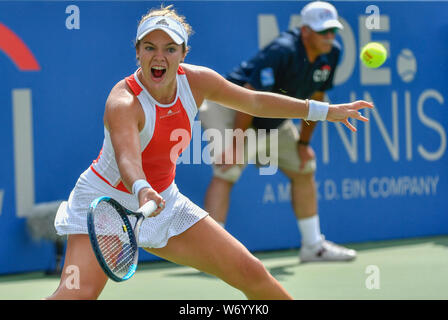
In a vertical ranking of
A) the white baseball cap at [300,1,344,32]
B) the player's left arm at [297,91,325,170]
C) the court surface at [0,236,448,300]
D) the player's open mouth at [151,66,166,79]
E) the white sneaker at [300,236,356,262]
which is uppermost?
the white baseball cap at [300,1,344,32]

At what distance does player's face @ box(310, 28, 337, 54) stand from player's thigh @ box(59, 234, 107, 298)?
2.79m

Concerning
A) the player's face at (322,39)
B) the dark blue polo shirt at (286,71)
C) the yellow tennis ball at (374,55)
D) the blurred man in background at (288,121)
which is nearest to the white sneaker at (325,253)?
the blurred man in background at (288,121)

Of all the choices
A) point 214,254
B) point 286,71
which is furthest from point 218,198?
point 214,254

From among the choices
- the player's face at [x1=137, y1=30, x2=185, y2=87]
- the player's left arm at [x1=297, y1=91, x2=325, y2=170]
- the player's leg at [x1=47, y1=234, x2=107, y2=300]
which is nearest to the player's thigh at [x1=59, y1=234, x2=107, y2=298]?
the player's leg at [x1=47, y1=234, x2=107, y2=300]

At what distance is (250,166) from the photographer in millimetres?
5871

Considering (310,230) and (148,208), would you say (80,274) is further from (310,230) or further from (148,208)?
(310,230)

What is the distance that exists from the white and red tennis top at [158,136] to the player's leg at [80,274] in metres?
0.29

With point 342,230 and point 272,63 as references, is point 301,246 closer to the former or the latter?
point 342,230

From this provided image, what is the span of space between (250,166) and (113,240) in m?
3.08

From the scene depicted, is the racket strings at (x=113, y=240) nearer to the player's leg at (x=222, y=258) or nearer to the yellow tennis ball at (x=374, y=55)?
the player's leg at (x=222, y=258)

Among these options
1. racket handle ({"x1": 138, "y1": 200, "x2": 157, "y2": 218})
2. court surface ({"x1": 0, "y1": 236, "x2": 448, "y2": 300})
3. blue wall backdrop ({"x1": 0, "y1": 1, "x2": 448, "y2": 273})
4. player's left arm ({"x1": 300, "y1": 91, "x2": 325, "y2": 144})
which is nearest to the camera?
racket handle ({"x1": 138, "y1": 200, "x2": 157, "y2": 218})

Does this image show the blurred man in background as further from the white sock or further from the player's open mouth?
the player's open mouth

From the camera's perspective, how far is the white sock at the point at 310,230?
5541 mm

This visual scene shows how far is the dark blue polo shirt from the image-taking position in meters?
5.15
